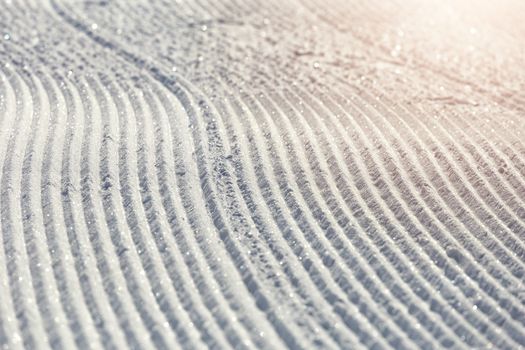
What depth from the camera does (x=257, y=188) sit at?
524 centimetres

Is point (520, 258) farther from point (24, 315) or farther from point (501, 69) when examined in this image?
point (501, 69)

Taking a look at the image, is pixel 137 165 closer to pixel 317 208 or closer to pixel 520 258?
pixel 317 208

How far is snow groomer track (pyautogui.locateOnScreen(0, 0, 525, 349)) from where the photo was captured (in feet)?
13.5

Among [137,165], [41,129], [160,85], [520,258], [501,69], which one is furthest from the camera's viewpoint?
[501,69]

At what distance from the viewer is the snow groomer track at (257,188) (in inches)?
162

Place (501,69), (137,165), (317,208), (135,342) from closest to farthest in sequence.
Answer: (135,342)
(317,208)
(137,165)
(501,69)

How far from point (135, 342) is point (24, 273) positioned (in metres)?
0.83

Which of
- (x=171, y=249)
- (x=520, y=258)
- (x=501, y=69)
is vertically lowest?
(x=171, y=249)

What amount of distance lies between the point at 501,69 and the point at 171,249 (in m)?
4.12

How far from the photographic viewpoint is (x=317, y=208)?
5.04m

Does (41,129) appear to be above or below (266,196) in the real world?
below

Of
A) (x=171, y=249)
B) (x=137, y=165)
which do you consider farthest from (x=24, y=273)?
(x=137, y=165)

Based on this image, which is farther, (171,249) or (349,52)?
(349,52)

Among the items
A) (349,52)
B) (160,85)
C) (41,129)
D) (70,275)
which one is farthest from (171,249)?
(349,52)
